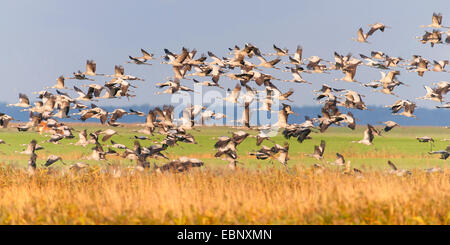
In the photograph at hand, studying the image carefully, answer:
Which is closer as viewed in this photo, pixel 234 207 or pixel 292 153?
pixel 234 207

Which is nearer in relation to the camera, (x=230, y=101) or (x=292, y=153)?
(x=230, y=101)

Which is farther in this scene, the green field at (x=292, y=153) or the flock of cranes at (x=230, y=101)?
the green field at (x=292, y=153)

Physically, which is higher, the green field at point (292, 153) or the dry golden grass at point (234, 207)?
the green field at point (292, 153)

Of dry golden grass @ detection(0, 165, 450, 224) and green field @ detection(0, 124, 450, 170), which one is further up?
green field @ detection(0, 124, 450, 170)

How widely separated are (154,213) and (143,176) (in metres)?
6.58

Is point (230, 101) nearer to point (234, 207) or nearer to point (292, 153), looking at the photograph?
point (234, 207)

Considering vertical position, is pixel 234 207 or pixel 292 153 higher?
pixel 292 153

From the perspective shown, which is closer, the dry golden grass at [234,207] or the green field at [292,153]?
the dry golden grass at [234,207]

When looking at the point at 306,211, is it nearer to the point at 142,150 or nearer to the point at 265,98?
the point at 265,98

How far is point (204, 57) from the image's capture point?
69.4 feet

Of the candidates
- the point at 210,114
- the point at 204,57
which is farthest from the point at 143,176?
the point at 204,57

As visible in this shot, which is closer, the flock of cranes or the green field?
the flock of cranes

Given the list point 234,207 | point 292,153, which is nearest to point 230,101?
point 234,207
